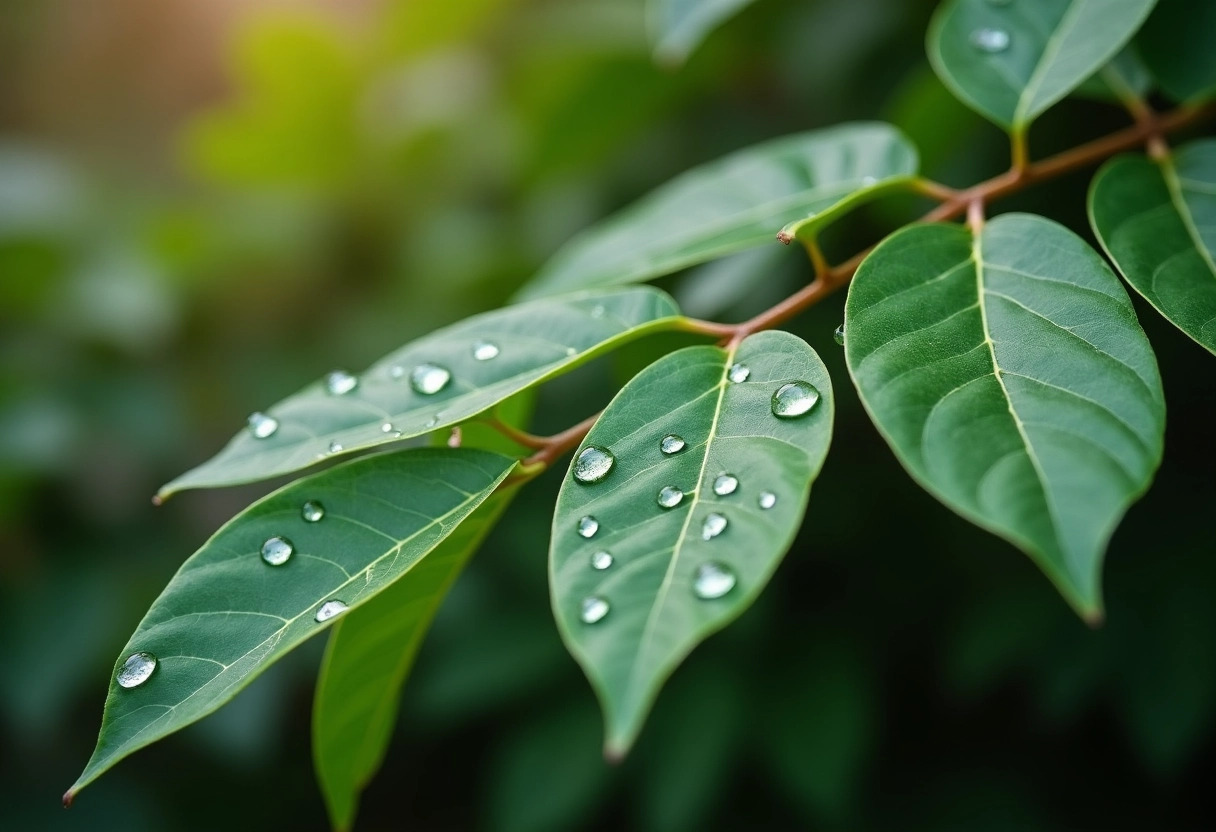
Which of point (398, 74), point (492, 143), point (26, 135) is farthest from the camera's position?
point (26, 135)

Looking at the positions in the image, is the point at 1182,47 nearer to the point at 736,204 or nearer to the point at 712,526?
the point at 736,204

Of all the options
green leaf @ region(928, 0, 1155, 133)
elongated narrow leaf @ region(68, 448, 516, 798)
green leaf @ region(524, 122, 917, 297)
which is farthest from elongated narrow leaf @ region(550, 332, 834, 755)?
green leaf @ region(928, 0, 1155, 133)

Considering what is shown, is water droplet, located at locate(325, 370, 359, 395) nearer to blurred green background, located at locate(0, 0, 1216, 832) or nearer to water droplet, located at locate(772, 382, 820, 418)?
water droplet, located at locate(772, 382, 820, 418)

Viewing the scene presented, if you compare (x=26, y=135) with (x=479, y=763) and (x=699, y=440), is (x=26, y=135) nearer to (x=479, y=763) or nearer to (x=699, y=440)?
(x=479, y=763)

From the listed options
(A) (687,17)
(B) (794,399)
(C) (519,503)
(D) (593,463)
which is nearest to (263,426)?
(D) (593,463)

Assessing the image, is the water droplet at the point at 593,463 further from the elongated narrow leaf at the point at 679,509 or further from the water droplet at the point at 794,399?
the water droplet at the point at 794,399

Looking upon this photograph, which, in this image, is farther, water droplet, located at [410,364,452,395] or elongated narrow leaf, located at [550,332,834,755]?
water droplet, located at [410,364,452,395]

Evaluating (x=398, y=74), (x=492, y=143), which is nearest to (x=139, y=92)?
(x=398, y=74)
